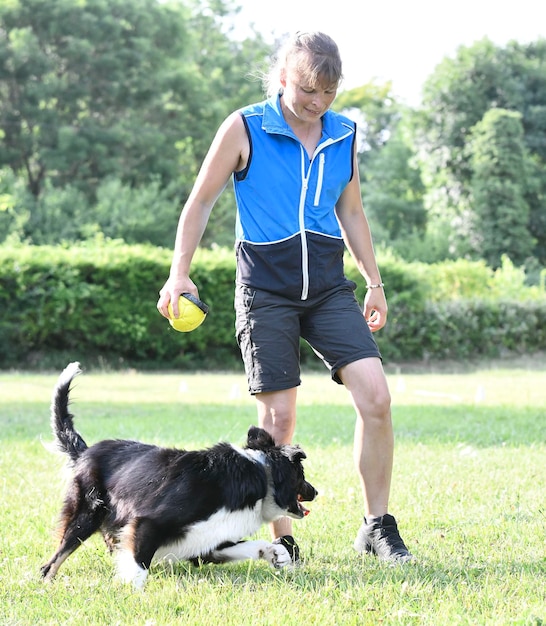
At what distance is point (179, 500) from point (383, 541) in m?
1.10

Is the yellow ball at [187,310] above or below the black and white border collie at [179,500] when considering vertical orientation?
above

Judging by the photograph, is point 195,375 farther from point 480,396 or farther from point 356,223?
point 356,223

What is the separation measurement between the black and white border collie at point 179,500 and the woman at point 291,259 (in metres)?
0.27

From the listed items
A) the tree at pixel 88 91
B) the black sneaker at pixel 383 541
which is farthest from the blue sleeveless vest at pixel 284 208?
the tree at pixel 88 91

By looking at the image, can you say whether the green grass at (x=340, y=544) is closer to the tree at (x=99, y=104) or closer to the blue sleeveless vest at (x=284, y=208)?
the blue sleeveless vest at (x=284, y=208)

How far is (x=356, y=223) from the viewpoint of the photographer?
452 cm

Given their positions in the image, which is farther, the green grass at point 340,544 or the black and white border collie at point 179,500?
the black and white border collie at point 179,500

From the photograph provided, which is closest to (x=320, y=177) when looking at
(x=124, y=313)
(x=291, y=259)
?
(x=291, y=259)

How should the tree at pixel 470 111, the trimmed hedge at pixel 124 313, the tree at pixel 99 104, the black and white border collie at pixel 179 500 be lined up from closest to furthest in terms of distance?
the black and white border collie at pixel 179 500 < the trimmed hedge at pixel 124 313 < the tree at pixel 99 104 < the tree at pixel 470 111

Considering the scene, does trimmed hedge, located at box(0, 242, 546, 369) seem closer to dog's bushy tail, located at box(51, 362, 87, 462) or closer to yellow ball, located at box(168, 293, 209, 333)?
dog's bushy tail, located at box(51, 362, 87, 462)

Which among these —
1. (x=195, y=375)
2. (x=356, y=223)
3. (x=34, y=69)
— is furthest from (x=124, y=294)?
(x=34, y=69)

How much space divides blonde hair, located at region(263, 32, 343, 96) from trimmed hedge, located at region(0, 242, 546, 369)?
14417 mm

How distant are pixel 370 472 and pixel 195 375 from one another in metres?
13.6

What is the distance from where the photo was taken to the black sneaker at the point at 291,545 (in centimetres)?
416
